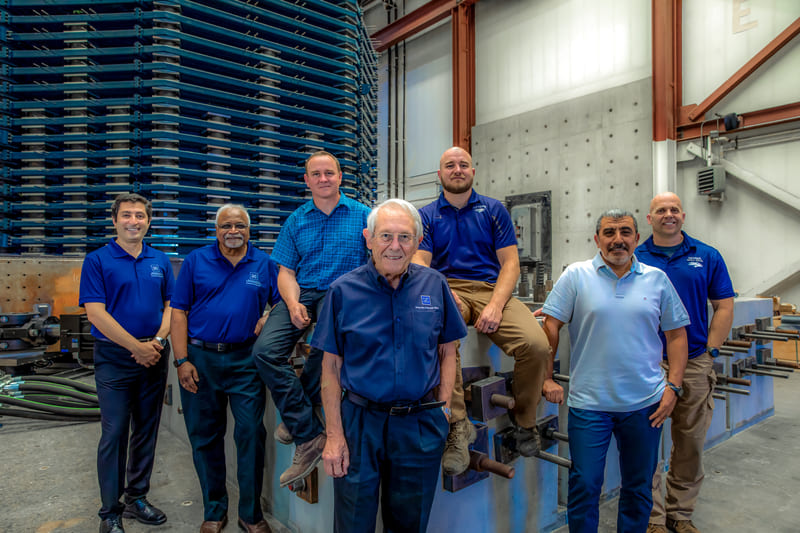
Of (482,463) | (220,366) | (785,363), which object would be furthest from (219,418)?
(785,363)

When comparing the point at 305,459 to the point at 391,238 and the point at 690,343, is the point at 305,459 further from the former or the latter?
the point at 690,343

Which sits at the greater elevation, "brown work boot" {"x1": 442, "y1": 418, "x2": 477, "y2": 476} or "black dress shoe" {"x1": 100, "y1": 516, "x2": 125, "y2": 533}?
"brown work boot" {"x1": 442, "y1": 418, "x2": 477, "y2": 476}

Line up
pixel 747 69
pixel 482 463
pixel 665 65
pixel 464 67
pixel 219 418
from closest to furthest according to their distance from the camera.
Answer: pixel 482 463 → pixel 219 418 → pixel 747 69 → pixel 665 65 → pixel 464 67

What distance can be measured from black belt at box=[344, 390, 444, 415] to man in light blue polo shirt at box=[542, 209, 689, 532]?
30.2 inches

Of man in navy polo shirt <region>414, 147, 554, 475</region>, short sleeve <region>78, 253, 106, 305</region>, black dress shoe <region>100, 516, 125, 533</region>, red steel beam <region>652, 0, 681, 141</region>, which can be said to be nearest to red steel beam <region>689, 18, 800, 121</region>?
red steel beam <region>652, 0, 681, 141</region>

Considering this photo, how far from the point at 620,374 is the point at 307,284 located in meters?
1.47

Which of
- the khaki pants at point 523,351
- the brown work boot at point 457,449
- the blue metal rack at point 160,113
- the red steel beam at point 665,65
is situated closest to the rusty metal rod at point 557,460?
the khaki pants at point 523,351

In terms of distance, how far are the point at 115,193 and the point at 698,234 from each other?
719cm

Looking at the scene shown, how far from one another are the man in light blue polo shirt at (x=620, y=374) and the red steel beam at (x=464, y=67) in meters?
7.33

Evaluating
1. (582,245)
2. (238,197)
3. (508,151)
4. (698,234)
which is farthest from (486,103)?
(238,197)

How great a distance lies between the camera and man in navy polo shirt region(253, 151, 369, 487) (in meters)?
2.04

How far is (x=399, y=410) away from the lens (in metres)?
1.49

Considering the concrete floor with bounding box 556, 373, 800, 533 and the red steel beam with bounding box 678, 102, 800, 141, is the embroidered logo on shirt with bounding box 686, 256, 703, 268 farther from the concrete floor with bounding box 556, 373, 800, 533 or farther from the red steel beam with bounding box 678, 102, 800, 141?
the red steel beam with bounding box 678, 102, 800, 141

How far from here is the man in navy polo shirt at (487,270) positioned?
2072 mm
